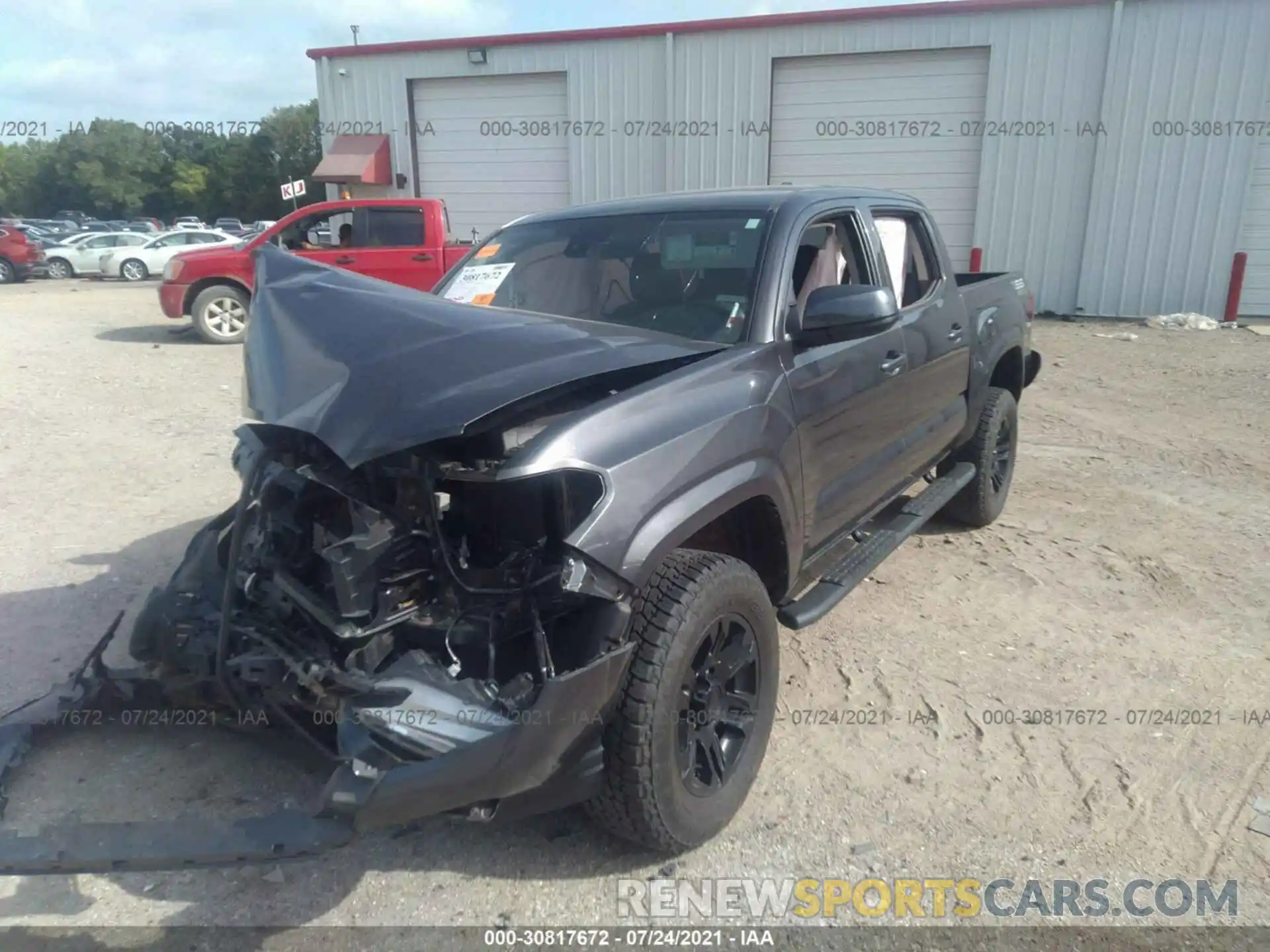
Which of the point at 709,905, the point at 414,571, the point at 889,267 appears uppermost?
the point at 889,267

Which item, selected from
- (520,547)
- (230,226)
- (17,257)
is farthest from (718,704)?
(230,226)

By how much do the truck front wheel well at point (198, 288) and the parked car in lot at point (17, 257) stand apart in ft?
50.0

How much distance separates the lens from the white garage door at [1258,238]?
→ 561 inches

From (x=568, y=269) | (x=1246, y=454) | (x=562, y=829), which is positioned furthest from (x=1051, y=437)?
(x=562, y=829)

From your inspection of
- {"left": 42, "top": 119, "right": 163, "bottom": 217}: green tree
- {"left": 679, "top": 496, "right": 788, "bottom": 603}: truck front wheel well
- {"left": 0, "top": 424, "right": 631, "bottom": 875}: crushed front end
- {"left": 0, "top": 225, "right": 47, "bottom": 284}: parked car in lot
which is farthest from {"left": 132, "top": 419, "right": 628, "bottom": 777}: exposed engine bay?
{"left": 42, "top": 119, "right": 163, "bottom": 217}: green tree

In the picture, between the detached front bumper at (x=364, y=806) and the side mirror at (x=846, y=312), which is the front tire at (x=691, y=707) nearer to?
the detached front bumper at (x=364, y=806)

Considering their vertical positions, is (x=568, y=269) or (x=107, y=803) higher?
(x=568, y=269)

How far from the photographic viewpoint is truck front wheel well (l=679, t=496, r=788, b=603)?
9.85 ft

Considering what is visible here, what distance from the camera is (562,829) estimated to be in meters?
2.85

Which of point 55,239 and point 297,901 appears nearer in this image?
point 297,901

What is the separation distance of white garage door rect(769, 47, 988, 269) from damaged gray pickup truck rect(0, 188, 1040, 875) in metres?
13.2

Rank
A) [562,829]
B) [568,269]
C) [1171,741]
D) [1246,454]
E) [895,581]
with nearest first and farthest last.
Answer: [562,829]
[1171,741]
[568,269]
[895,581]
[1246,454]

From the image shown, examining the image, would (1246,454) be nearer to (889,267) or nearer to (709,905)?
(889,267)

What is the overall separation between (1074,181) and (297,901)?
53.0ft
